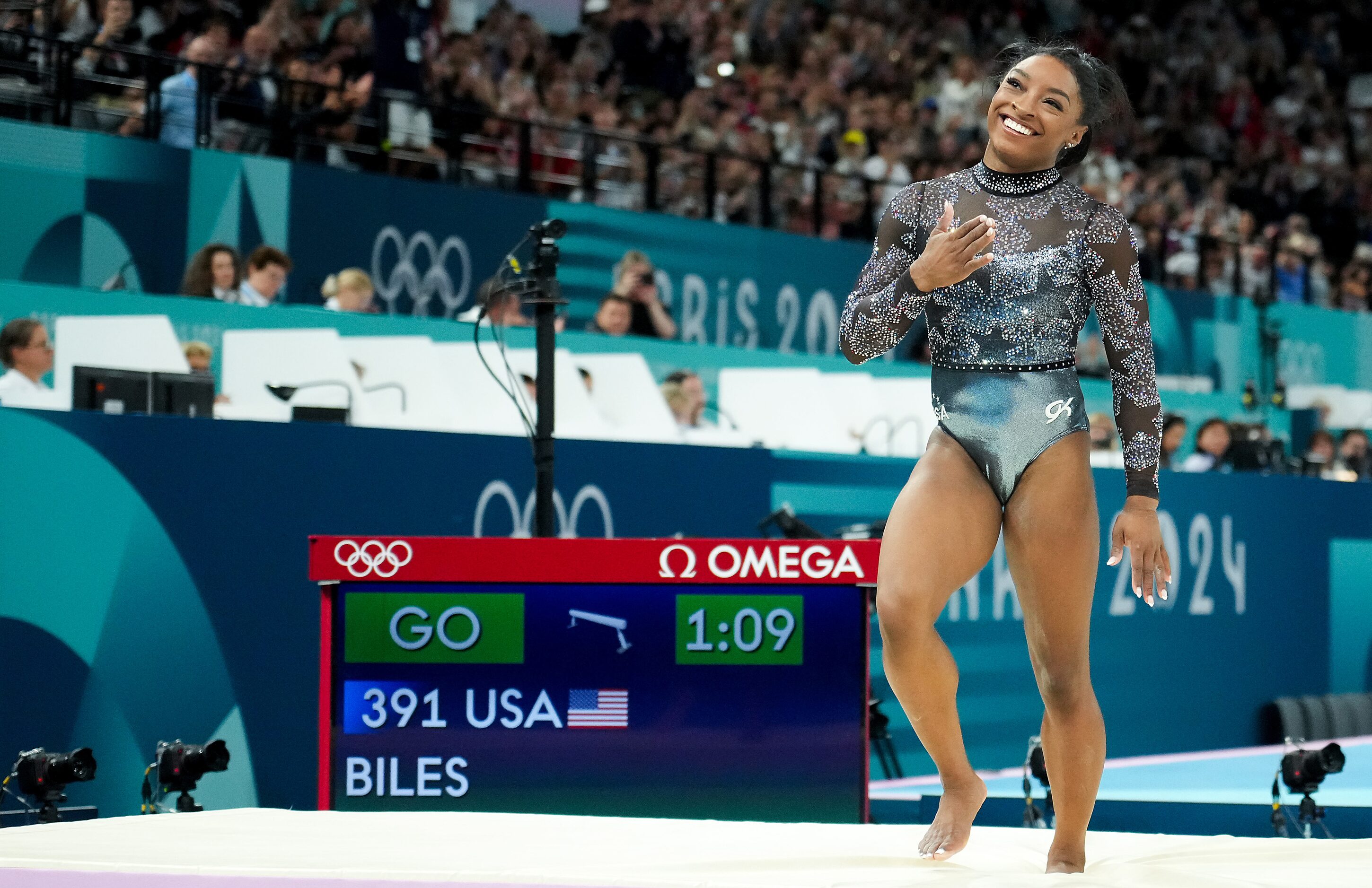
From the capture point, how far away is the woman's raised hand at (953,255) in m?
2.95

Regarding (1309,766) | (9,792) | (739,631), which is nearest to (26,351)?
(9,792)

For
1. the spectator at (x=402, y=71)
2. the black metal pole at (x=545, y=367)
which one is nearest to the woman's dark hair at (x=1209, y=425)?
the spectator at (x=402, y=71)

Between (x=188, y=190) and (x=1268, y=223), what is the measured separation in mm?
9785

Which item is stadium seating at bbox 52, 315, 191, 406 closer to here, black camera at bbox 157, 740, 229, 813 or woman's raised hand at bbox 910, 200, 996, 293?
black camera at bbox 157, 740, 229, 813

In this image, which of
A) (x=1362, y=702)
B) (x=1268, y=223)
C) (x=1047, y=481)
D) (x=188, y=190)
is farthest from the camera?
(x=1268, y=223)

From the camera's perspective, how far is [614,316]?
8602 millimetres

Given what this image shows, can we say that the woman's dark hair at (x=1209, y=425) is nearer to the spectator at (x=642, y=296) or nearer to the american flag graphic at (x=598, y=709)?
the spectator at (x=642, y=296)

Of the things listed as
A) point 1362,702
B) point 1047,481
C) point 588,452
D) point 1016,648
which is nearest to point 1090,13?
point 1362,702

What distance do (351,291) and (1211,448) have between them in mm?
5041

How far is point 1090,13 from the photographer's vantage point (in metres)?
16.2

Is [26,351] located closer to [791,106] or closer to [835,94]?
[791,106]

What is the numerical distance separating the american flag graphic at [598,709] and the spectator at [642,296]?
176 inches

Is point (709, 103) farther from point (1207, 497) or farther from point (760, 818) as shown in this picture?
point (760, 818)

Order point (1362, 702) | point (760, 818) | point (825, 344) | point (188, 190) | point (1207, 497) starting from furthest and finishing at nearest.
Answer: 1. point (825, 344)
2. point (1362, 702)
3. point (1207, 497)
4. point (188, 190)
5. point (760, 818)
